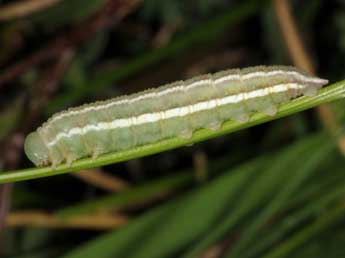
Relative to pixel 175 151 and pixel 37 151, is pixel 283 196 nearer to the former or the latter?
pixel 37 151

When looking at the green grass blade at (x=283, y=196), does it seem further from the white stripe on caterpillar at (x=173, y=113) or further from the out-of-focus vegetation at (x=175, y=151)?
the white stripe on caterpillar at (x=173, y=113)

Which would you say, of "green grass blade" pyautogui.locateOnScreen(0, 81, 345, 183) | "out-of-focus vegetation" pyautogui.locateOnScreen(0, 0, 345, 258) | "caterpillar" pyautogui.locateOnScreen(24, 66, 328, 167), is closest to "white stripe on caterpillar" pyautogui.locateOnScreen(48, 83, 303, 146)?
"caterpillar" pyautogui.locateOnScreen(24, 66, 328, 167)

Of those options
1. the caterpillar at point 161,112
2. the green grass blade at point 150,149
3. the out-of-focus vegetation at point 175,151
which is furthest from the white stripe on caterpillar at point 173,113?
the out-of-focus vegetation at point 175,151

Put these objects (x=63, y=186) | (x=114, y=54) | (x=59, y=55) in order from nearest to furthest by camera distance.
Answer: (x=59, y=55) → (x=63, y=186) → (x=114, y=54)

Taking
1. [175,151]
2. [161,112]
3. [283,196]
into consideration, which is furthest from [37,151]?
[175,151]

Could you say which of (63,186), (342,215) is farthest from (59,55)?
(342,215)

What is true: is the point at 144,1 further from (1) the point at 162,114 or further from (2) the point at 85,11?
(1) the point at 162,114
